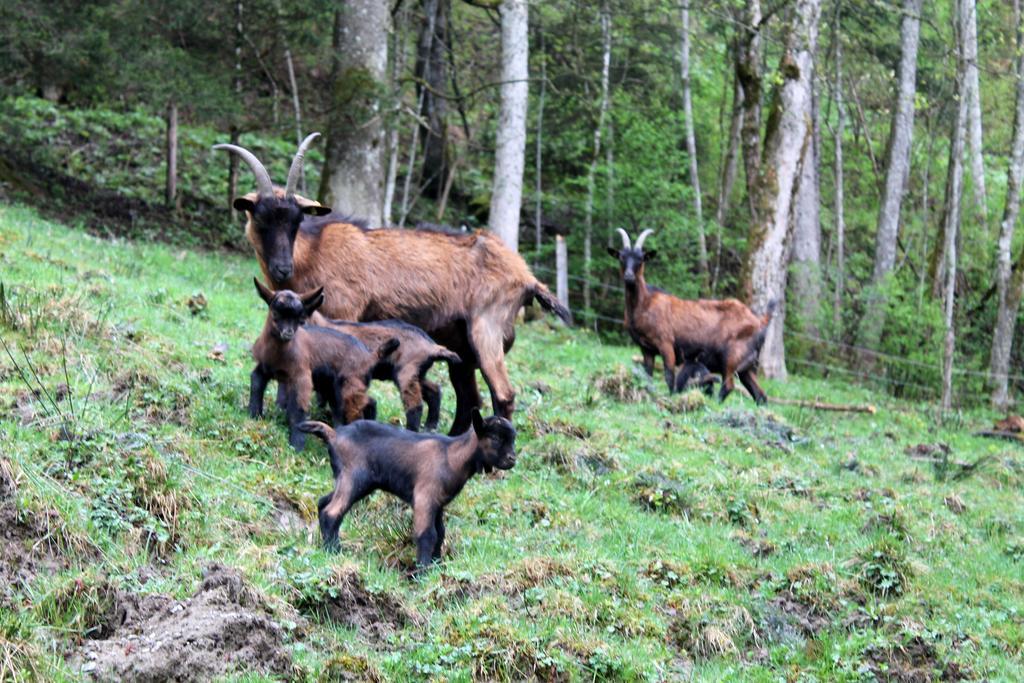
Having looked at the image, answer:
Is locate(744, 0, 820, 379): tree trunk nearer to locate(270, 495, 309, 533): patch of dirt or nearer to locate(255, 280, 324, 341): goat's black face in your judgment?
locate(255, 280, 324, 341): goat's black face

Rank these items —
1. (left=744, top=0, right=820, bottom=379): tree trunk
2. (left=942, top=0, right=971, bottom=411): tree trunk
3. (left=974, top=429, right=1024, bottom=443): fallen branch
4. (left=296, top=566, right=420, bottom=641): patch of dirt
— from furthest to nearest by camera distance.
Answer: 1. (left=744, top=0, right=820, bottom=379): tree trunk
2. (left=942, top=0, right=971, bottom=411): tree trunk
3. (left=974, top=429, right=1024, bottom=443): fallen branch
4. (left=296, top=566, right=420, bottom=641): patch of dirt

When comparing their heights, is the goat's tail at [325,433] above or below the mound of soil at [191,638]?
above

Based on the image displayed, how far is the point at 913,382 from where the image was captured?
20.7m

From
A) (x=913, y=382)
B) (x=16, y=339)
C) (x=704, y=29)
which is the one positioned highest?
(x=704, y=29)

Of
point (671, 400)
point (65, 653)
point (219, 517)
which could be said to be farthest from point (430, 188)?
point (65, 653)

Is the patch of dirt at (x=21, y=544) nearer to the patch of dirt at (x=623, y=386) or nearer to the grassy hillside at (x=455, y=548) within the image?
the grassy hillside at (x=455, y=548)

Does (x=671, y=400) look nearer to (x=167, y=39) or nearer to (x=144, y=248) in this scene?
(x=144, y=248)

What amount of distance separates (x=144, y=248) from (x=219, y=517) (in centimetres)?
1030

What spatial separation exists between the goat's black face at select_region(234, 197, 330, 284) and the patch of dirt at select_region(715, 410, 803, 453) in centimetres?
538

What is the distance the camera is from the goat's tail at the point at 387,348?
884cm

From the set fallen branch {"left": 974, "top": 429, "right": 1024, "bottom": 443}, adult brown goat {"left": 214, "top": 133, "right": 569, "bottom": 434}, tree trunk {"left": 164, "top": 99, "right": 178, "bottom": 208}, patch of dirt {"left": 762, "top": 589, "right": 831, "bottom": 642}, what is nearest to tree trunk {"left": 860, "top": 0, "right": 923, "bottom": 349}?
fallen branch {"left": 974, "top": 429, "right": 1024, "bottom": 443}

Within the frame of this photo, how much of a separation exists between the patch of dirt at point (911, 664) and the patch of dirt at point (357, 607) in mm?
2611

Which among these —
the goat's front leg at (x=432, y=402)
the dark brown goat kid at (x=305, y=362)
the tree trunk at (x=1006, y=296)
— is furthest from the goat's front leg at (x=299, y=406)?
the tree trunk at (x=1006, y=296)

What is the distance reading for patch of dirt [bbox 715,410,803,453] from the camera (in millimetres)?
12258
